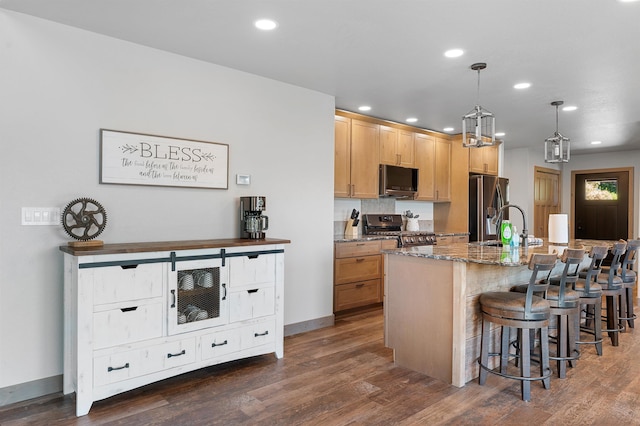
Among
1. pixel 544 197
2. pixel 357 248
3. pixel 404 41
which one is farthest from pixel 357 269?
pixel 544 197

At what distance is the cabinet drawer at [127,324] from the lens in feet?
8.33

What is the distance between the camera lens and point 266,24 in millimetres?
2783

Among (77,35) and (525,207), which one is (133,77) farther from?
(525,207)

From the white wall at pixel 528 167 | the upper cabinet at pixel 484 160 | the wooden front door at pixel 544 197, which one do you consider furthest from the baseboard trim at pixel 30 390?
the wooden front door at pixel 544 197

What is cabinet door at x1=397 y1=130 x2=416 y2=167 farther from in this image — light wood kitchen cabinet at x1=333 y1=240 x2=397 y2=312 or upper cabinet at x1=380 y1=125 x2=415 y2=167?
light wood kitchen cabinet at x1=333 y1=240 x2=397 y2=312

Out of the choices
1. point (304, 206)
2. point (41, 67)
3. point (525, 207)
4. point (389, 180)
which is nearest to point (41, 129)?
point (41, 67)

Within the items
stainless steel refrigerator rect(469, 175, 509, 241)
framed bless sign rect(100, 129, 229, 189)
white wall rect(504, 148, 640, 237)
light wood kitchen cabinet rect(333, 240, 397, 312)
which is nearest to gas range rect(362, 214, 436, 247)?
light wood kitchen cabinet rect(333, 240, 397, 312)

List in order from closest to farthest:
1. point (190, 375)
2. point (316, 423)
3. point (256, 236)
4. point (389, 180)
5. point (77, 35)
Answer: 1. point (316, 423)
2. point (77, 35)
3. point (190, 375)
4. point (256, 236)
5. point (389, 180)

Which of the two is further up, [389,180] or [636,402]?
[389,180]

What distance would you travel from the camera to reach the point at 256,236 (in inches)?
138

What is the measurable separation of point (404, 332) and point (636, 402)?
1.48m

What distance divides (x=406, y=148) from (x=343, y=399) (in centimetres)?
393

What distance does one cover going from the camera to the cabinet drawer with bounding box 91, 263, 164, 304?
2.53m

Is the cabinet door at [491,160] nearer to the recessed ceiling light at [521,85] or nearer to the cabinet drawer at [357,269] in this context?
the recessed ceiling light at [521,85]
